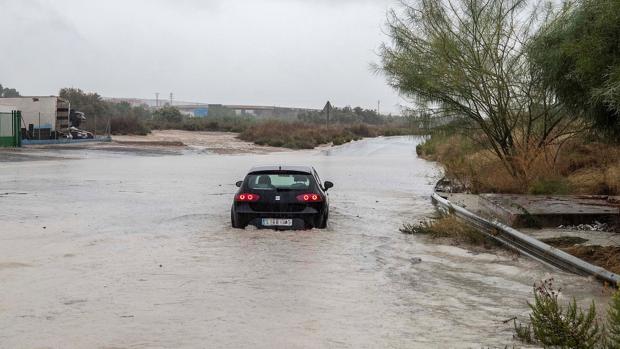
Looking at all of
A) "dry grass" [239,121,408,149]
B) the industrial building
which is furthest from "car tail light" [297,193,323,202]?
"dry grass" [239,121,408,149]

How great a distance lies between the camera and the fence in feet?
138

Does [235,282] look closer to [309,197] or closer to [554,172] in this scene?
[309,197]

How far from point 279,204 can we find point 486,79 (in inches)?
367

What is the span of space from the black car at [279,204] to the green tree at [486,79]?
794 cm

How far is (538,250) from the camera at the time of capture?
11.2m

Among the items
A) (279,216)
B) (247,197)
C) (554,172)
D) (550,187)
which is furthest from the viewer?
(554,172)

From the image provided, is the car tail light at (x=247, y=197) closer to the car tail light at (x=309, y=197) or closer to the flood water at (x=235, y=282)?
the flood water at (x=235, y=282)

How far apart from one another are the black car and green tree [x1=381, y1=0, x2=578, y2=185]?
7942 mm

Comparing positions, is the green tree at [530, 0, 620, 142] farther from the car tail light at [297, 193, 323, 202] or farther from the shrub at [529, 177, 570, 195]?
the shrub at [529, 177, 570, 195]

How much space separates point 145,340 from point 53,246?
6.03 metres

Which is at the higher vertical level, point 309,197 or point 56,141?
point 309,197

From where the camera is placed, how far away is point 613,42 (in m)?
9.83

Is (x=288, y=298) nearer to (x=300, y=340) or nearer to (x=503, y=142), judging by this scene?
(x=300, y=340)

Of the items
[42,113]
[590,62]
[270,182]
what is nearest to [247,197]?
[270,182]
